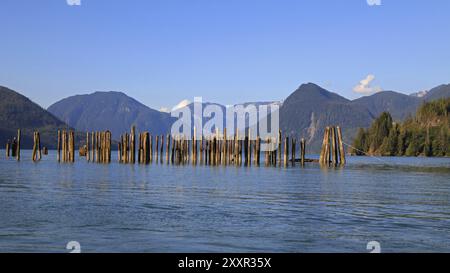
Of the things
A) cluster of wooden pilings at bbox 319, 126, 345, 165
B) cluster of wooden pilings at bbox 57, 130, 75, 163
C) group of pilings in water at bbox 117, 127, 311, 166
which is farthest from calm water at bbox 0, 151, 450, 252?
cluster of wooden pilings at bbox 57, 130, 75, 163

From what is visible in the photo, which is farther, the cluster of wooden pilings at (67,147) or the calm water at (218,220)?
the cluster of wooden pilings at (67,147)

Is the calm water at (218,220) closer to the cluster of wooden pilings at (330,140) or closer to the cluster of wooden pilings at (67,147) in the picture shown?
the cluster of wooden pilings at (330,140)

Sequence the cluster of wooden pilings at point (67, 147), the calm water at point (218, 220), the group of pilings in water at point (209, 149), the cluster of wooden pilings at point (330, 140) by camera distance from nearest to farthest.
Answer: the calm water at point (218, 220) < the group of pilings in water at point (209, 149) < the cluster of wooden pilings at point (330, 140) < the cluster of wooden pilings at point (67, 147)

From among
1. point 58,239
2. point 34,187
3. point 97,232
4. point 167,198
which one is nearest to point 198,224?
point 97,232

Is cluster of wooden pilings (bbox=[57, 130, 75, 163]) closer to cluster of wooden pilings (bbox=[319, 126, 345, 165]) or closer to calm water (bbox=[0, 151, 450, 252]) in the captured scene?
cluster of wooden pilings (bbox=[319, 126, 345, 165])

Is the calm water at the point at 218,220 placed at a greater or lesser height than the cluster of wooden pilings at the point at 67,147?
lesser

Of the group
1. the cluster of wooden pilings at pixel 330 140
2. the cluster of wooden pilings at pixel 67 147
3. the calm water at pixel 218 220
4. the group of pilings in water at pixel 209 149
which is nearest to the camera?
the calm water at pixel 218 220

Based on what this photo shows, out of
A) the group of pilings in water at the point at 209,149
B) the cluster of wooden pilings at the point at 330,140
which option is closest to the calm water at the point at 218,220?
the group of pilings in water at the point at 209,149

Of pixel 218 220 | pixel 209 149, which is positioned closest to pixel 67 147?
pixel 209 149

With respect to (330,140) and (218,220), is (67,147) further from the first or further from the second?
(218,220)
